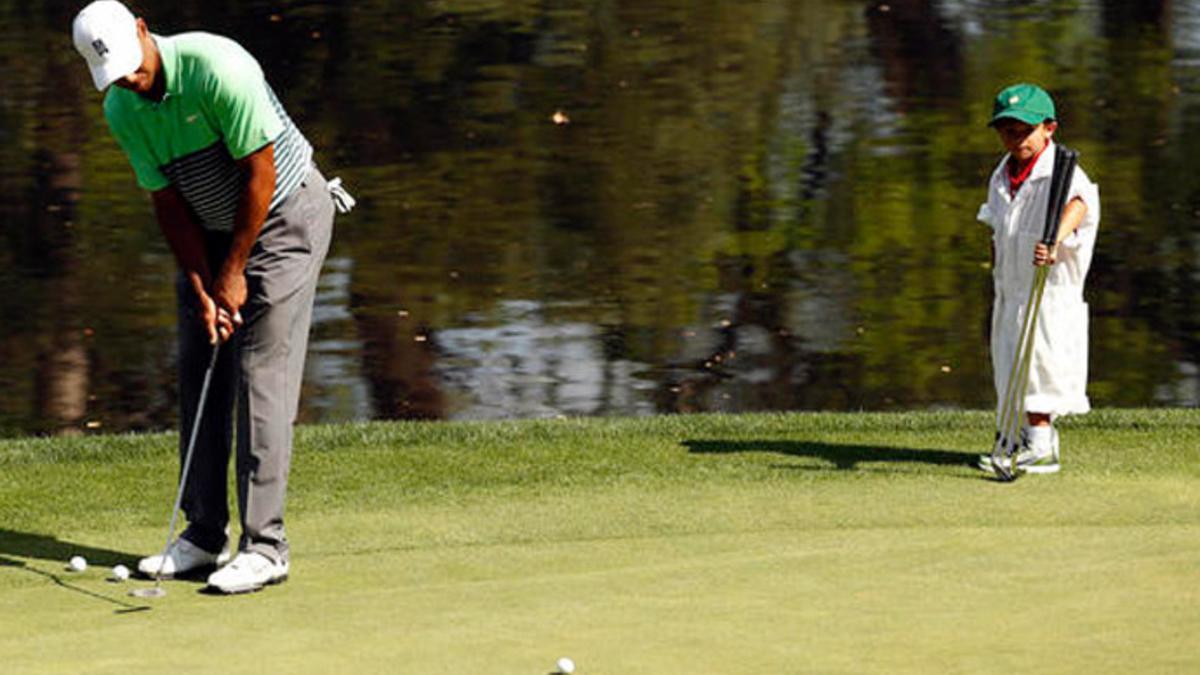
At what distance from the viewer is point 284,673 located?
5.46m

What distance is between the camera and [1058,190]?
25.9 feet

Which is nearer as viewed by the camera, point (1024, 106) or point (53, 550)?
point (53, 550)

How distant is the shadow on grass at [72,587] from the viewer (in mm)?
6203

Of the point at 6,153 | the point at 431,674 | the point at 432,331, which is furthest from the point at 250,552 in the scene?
the point at 6,153

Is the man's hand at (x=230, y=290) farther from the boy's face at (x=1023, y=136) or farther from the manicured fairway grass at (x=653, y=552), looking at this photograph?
the boy's face at (x=1023, y=136)

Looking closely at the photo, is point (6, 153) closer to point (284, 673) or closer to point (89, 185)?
point (89, 185)

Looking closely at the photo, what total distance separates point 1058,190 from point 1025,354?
601mm

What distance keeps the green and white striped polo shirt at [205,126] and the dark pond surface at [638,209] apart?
380 cm

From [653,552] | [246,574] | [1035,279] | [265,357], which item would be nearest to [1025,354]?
[1035,279]

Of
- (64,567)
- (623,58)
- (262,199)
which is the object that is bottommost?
(623,58)

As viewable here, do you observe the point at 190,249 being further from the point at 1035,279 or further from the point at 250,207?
the point at 1035,279

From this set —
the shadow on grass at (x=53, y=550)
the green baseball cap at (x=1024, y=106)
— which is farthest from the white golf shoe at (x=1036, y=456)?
the shadow on grass at (x=53, y=550)

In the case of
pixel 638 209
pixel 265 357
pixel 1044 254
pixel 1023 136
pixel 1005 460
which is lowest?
pixel 638 209

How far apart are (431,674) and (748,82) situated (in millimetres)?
14231
